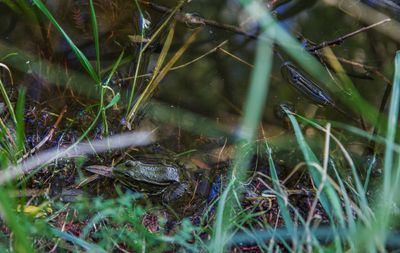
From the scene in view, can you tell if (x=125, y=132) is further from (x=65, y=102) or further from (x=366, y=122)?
(x=366, y=122)

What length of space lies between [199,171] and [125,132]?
405 millimetres

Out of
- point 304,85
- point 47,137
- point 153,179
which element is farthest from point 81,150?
point 304,85

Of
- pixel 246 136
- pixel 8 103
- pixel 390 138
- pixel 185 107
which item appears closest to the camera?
pixel 390 138

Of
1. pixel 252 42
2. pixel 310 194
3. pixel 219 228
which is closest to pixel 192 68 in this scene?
pixel 252 42

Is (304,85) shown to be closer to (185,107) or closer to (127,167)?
(185,107)

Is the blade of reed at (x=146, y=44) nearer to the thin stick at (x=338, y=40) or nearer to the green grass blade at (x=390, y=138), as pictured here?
the thin stick at (x=338, y=40)

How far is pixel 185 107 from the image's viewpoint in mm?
2264

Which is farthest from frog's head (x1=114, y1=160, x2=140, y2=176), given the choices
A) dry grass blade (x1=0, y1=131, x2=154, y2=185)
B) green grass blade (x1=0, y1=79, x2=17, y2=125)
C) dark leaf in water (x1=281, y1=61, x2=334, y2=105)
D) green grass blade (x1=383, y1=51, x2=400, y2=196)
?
green grass blade (x1=383, y1=51, x2=400, y2=196)

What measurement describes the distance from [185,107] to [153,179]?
0.47m

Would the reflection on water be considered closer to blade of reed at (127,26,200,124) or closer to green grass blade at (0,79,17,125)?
blade of reed at (127,26,200,124)

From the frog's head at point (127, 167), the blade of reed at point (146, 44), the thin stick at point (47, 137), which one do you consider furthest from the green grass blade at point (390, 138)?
the thin stick at point (47, 137)

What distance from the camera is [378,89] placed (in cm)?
229

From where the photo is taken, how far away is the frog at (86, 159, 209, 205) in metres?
1.95

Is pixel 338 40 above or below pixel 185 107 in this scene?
above
